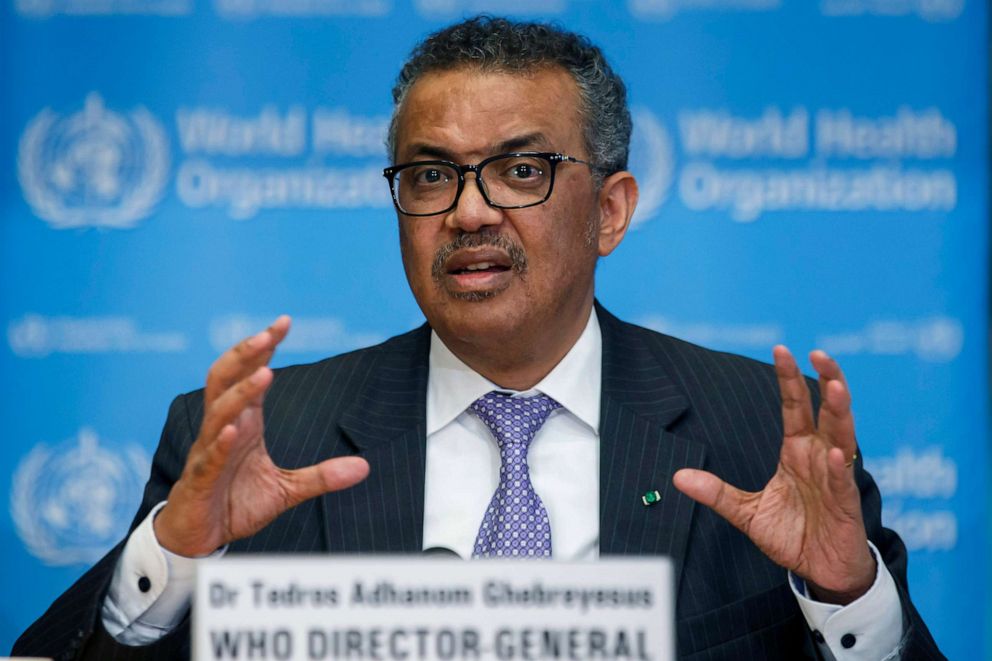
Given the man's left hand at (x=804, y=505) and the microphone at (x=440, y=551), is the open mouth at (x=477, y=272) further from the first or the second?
the man's left hand at (x=804, y=505)

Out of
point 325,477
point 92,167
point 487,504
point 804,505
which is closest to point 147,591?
point 325,477

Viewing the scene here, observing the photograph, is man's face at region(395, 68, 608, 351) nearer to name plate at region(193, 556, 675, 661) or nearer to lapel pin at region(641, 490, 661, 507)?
lapel pin at region(641, 490, 661, 507)

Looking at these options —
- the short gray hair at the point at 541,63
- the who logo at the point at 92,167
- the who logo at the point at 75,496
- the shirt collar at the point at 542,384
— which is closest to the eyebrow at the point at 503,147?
the short gray hair at the point at 541,63

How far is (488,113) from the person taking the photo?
2.45m

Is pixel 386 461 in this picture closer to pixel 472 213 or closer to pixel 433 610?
pixel 472 213

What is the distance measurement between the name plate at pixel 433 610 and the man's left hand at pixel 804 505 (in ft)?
1.60

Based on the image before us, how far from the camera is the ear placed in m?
2.73

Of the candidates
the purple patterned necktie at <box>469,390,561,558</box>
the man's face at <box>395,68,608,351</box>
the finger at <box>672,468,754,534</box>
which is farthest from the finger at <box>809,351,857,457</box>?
the man's face at <box>395,68,608,351</box>

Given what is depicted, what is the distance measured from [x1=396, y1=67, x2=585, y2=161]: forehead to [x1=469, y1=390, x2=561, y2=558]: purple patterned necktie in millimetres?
486

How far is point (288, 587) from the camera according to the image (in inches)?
57.2

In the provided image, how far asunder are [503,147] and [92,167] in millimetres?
1675

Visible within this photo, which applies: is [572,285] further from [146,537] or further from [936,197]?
[936,197]

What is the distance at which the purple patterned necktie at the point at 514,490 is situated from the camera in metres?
2.29

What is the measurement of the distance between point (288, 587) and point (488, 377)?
1.17 m
